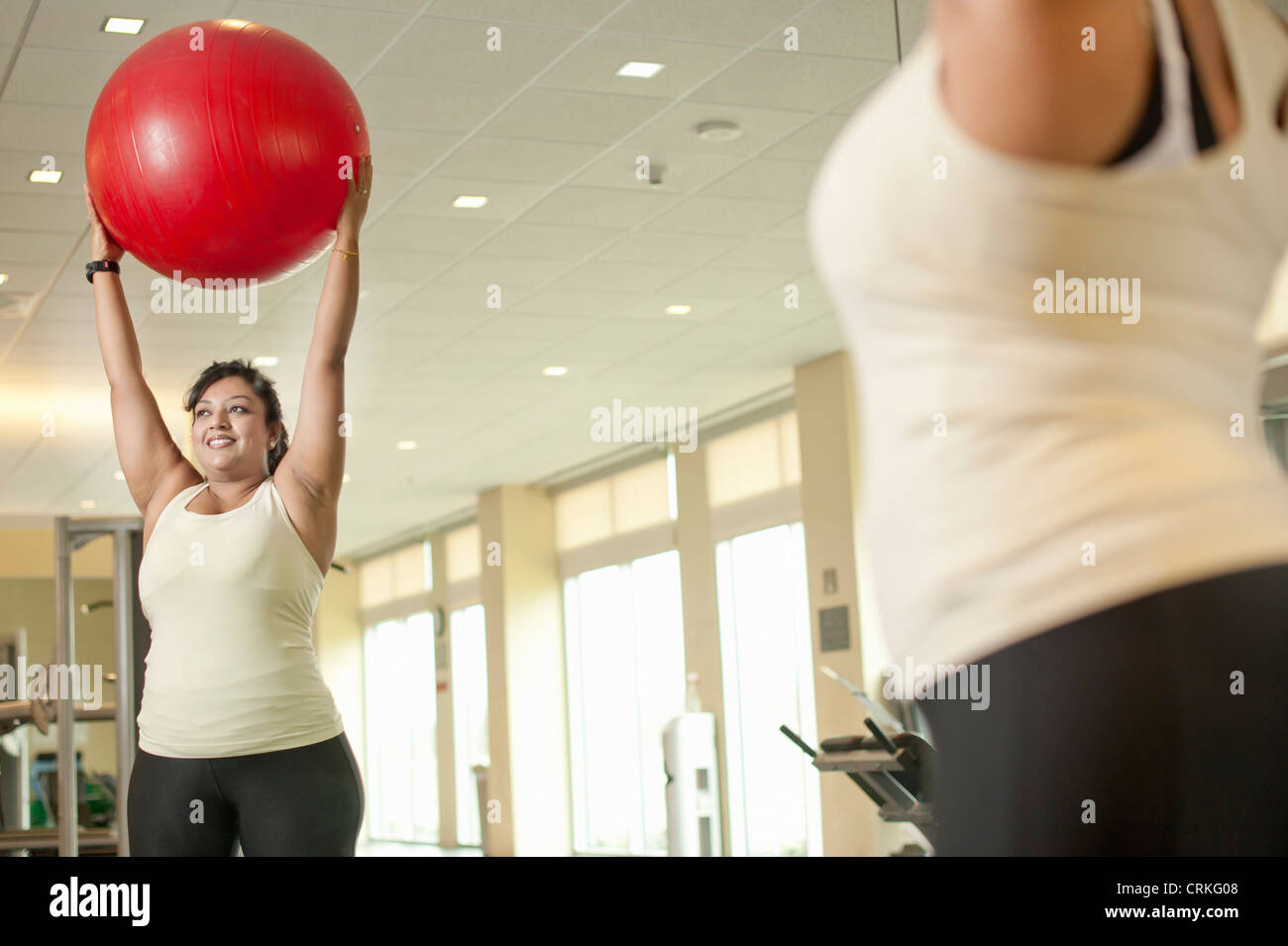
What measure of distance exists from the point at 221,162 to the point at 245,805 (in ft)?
3.04

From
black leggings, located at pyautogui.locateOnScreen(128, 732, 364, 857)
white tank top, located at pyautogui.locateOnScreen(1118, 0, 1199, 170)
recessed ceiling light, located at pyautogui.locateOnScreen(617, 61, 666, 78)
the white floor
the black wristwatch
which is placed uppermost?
recessed ceiling light, located at pyautogui.locateOnScreen(617, 61, 666, 78)

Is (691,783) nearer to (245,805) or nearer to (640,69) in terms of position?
(640,69)

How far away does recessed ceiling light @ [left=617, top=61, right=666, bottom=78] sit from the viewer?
4906mm

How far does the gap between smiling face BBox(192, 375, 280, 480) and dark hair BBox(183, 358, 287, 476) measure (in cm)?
1

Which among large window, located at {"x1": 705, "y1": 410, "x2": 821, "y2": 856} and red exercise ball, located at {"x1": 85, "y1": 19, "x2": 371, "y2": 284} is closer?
red exercise ball, located at {"x1": 85, "y1": 19, "x2": 371, "y2": 284}

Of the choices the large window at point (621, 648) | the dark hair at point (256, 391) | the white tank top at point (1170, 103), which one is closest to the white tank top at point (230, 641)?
the dark hair at point (256, 391)

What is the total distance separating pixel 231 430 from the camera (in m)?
2.21

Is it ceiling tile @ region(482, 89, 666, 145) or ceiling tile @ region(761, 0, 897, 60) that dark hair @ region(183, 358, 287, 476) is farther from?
ceiling tile @ region(482, 89, 666, 145)

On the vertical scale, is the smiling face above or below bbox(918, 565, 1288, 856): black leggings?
above

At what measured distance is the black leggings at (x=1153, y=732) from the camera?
0.61 m

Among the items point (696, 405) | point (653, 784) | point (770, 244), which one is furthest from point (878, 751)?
point (653, 784)

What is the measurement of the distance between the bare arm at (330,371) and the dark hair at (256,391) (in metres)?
0.20

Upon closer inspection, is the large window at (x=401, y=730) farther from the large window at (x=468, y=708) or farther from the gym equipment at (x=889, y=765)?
the gym equipment at (x=889, y=765)

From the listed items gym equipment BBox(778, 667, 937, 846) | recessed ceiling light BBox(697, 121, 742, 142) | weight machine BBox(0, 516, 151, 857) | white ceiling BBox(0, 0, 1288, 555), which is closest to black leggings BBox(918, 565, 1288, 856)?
gym equipment BBox(778, 667, 937, 846)
